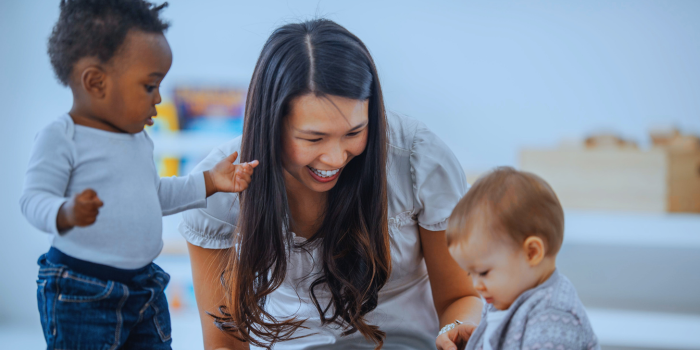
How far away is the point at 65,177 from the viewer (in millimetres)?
639

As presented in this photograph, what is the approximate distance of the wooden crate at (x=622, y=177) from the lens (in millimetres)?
2129

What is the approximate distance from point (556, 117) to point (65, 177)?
2.41 m

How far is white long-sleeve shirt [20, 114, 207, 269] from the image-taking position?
0.62 metres

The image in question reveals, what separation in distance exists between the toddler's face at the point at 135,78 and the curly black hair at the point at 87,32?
1cm

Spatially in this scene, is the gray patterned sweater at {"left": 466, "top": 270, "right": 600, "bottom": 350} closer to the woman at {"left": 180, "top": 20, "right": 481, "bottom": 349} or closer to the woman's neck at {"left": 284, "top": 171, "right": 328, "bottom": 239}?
the woman at {"left": 180, "top": 20, "right": 481, "bottom": 349}

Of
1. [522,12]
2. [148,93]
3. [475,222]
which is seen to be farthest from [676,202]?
[148,93]

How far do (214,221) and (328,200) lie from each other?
0.94 ft

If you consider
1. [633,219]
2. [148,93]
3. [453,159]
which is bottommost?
[633,219]

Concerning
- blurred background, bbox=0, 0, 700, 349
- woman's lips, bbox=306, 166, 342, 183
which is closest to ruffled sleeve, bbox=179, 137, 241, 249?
woman's lips, bbox=306, 166, 342, 183

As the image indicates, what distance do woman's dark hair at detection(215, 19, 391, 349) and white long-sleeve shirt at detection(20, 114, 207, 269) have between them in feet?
1.37

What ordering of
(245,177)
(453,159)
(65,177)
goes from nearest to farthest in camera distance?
(65,177) → (245,177) → (453,159)

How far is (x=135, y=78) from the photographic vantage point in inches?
26.3

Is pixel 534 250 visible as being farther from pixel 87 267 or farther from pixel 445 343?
pixel 87 267

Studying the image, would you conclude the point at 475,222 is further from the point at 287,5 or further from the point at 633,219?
the point at 287,5
